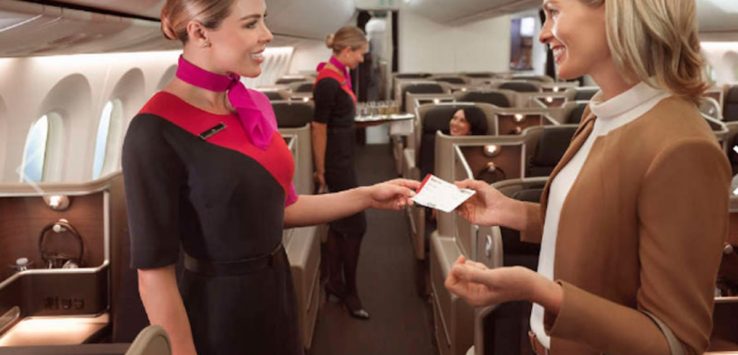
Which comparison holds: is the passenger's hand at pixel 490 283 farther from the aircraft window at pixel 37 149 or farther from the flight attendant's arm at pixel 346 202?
the aircraft window at pixel 37 149

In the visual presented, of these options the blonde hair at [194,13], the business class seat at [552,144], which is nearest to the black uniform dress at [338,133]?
the business class seat at [552,144]

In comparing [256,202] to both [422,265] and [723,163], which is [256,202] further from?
[422,265]

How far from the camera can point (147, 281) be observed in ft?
4.89

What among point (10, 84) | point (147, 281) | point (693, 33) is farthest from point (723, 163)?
point (10, 84)

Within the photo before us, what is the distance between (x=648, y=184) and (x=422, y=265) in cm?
383

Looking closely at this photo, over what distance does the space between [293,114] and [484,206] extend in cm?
415

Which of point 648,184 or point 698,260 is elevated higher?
point 648,184

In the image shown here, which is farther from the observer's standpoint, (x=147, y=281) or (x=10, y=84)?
(x=10, y=84)

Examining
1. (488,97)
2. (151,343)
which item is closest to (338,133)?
(151,343)

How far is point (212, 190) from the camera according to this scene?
4.98 ft

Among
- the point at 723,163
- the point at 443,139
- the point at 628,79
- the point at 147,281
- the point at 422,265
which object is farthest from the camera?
the point at 422,265

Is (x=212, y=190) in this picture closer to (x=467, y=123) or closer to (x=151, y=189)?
(x=151, y=189)

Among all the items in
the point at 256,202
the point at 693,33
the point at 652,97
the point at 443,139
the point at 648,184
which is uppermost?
the point at 693,33

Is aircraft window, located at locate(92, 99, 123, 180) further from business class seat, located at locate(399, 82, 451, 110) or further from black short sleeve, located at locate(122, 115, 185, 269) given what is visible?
business class seat, located at locate(399, 82, 451, 110)
